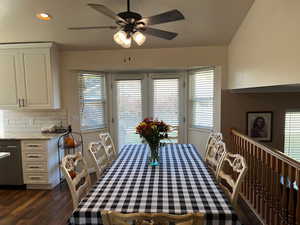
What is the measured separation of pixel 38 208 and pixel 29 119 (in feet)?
5.71

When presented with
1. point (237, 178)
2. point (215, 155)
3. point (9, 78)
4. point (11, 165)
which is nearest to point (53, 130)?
point (11, 165)

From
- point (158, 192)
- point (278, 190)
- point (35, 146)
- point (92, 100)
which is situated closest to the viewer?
point (158, 192)

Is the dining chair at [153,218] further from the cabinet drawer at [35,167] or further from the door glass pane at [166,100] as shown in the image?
the door glass pane at [166,100]

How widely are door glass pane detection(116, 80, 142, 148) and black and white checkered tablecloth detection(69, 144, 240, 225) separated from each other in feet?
6.21

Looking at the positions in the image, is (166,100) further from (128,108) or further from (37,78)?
(37,78)

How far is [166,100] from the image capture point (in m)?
4.01

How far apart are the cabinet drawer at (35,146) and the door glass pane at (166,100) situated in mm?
2090

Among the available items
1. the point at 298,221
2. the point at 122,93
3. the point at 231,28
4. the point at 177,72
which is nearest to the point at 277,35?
the point at 231,28

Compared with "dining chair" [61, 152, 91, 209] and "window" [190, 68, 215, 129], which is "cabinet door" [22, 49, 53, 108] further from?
"window" [190, 68, 215, 129]

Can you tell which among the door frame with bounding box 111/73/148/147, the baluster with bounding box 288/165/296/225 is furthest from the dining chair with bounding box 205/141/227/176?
the door frame with bounding box 111/73/148/147

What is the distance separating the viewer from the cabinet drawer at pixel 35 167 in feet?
10.2

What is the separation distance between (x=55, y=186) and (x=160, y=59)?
9.28ft

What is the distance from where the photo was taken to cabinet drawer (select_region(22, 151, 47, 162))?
309 cm

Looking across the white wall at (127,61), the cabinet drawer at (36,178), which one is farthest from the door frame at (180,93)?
the cabinet drawer at (36,178)
